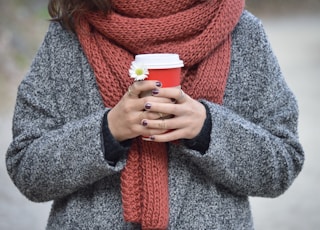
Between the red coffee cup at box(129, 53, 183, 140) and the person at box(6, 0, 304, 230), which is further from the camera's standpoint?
the person at box(6, 0, 304, 230)

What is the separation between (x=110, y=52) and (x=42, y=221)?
2.73 meters

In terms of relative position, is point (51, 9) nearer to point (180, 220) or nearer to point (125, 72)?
point (125, 72)

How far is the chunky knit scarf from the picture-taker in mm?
1372

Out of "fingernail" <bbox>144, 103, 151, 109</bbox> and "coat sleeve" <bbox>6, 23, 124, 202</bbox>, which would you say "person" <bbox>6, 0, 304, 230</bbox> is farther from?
"fingernail" <bbox>144, 103, 151, 109</bbox>

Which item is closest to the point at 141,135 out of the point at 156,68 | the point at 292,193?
the point at 156,68

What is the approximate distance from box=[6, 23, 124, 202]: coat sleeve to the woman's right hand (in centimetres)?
6

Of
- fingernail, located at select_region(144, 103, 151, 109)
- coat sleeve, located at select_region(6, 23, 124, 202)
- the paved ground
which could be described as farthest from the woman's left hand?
the paved ground

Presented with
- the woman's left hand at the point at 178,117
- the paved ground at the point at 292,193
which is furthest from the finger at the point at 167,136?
the paved ground at the point at 292,193

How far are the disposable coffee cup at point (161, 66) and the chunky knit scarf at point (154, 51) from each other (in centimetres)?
17

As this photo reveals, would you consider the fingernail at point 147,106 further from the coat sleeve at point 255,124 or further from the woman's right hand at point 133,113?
the coat sleeve at point 255,124

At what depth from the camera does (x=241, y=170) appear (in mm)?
1405

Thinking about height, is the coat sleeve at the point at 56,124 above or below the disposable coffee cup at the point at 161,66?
below

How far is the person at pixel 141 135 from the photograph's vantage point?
136 cm

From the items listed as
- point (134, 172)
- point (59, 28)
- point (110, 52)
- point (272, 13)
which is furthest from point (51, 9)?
point (272, 13)
